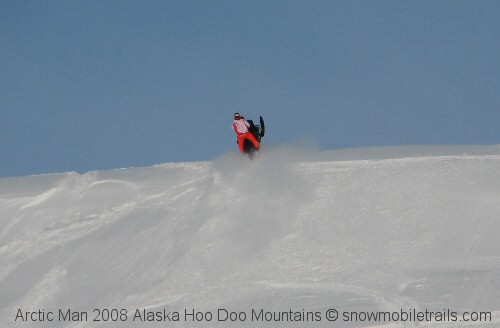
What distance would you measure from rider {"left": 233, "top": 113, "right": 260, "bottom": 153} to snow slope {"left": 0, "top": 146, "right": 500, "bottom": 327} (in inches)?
18.0

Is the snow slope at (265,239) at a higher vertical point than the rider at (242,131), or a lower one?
lower

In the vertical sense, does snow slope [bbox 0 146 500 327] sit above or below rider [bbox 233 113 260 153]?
below

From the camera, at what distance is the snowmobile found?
1136 inches

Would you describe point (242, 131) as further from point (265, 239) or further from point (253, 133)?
point (265, 239)

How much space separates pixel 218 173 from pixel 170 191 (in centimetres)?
115

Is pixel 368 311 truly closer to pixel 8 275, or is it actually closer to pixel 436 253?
pixel 436 253

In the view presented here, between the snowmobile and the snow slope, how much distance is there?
0.26 m

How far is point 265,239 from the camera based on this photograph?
84.9 feet

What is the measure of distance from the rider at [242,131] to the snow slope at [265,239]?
1.50 ft

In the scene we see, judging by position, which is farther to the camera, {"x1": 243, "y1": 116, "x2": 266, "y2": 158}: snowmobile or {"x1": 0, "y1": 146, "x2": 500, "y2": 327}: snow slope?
{"x1": 243, "y1": 116, "x2": 266, "y2": 158}: snowmobile

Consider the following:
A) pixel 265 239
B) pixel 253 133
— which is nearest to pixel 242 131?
pixel 253 133

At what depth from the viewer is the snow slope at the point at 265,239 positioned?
2339 cm

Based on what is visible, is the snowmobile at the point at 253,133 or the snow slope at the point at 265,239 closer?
the snow slope at the point at 265,239

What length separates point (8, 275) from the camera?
1036 inches
